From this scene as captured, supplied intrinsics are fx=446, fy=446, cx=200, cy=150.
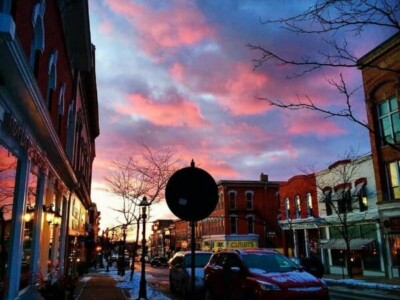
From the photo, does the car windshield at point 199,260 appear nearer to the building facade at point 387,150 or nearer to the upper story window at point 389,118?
the building facade at point 387,150

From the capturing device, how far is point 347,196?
34.8 metres

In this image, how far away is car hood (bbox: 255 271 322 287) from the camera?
9742 millimetres

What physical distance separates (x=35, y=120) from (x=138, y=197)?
2413 centimetres

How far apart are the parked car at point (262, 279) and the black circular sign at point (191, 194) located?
286cm

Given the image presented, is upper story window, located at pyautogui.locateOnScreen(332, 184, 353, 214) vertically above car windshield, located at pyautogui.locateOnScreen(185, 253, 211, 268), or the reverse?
upper story window, located at pyautogui.locateOnScreen(332, 184, 353, 214)

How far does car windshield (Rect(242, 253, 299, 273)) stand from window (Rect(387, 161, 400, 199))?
21.0 metres

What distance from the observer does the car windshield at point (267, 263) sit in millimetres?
11039

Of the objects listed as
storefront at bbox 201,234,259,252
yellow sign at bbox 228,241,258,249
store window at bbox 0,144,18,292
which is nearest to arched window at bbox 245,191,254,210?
storefront at bbox 201,234,259,252

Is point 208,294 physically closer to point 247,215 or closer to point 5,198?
point 5,198

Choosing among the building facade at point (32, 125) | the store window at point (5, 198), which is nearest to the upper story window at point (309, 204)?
the building facade at point (32, 125)

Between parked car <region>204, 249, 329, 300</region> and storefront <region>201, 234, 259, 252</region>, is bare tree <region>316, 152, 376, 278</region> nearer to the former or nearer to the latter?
parked car <region>204, 249, 329, 300</region>

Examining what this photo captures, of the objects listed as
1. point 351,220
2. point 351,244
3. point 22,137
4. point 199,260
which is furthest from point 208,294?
point 351,220

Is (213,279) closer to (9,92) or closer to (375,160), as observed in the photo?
(9,92)

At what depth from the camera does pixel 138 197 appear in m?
33.7
